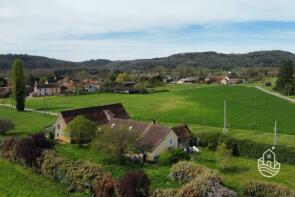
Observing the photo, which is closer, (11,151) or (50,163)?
(50,163)

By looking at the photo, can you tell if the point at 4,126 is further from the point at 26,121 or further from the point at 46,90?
the point at 46,90

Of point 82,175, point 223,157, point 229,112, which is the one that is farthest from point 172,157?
point 229,112

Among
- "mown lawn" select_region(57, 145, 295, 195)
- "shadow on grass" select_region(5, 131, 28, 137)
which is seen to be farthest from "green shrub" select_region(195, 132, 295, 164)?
"shadow on grass" select_region(5, 131, 28, 137)

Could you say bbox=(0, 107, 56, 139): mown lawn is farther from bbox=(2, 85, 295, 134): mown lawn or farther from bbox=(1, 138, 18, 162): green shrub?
bbox=(1, 138, 18, 162): green shrub

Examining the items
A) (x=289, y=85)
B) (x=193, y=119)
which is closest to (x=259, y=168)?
(x=193, y=119)

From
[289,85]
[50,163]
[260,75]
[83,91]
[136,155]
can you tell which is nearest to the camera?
[50,163]

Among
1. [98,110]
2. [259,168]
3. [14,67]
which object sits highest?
[14,67]

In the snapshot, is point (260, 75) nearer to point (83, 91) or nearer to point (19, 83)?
point (83, 91)
